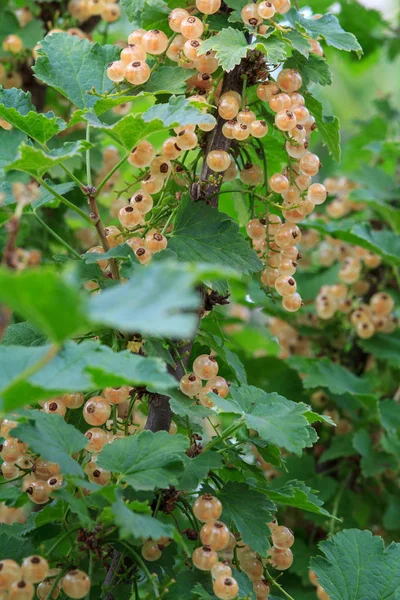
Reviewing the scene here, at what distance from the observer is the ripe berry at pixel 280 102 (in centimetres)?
99

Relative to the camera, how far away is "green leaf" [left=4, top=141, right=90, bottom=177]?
800mm

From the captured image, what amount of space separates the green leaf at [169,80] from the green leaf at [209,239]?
0.16 meters

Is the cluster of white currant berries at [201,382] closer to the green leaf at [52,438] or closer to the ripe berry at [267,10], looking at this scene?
the green leaf at [52,438]

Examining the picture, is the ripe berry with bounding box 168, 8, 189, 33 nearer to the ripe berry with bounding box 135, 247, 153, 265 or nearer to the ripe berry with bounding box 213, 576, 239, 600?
the ripe berry with bounding box 135, 247, 153, 265

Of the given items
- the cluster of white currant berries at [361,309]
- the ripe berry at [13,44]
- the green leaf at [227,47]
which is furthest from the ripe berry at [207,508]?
the ripe berry at [13,44]

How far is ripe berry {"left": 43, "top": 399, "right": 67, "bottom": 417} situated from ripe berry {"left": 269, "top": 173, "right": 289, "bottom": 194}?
414 millimetres

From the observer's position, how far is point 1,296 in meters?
0.51

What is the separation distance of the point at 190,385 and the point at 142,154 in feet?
1.01

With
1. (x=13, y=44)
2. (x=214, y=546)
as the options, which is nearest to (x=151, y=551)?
(x=214, y=546)

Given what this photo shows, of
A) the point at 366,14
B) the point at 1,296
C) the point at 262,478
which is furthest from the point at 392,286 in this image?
the point at 1,296

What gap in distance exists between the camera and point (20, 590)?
29.7 inches

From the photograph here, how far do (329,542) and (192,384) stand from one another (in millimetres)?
302

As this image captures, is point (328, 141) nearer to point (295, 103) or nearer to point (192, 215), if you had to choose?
point (295, 103)

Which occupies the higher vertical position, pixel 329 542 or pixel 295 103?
pixel 295 103
